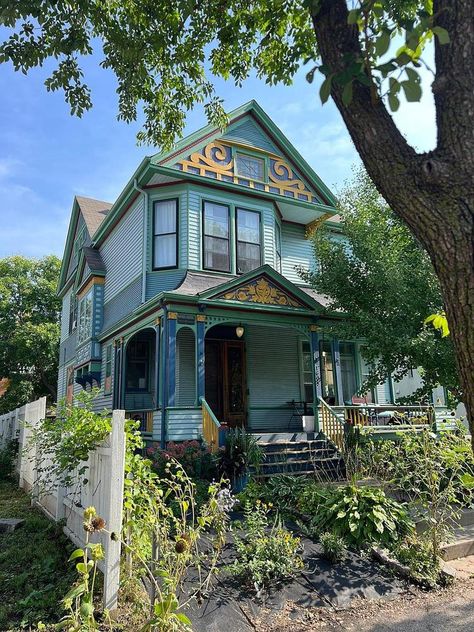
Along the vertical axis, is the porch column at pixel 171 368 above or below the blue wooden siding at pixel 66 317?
below

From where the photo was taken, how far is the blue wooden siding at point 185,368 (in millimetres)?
12321

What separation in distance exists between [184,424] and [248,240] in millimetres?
5621

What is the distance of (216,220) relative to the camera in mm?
12797

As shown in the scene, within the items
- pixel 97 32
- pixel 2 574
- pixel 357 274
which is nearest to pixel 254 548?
pixel 2 574

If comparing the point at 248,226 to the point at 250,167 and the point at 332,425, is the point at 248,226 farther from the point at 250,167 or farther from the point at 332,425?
the point at 332,425

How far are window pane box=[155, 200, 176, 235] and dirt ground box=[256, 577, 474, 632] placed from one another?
32.1 ft

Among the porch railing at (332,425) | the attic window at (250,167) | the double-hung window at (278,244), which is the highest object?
the attic window at (250,167)

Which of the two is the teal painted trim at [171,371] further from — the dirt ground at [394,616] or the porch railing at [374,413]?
the dirt ground at [394,616]

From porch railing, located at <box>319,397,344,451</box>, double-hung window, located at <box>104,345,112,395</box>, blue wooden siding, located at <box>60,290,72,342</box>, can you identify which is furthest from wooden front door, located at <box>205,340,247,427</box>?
blue wooden siding, located at <box>60,290,72,342</box>

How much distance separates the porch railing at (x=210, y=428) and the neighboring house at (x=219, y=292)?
196 millimetres

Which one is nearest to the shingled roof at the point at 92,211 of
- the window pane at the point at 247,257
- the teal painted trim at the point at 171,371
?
the window pane at the point at 247,257

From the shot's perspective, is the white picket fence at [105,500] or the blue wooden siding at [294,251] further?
the blue wooden siding at [294,251]

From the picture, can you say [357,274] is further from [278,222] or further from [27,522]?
[27,522]

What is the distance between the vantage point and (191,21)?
6457 mm
